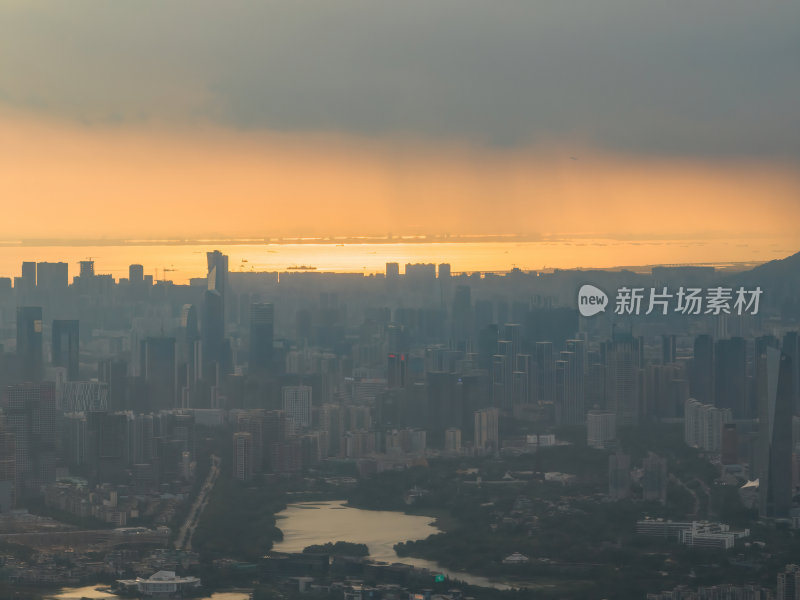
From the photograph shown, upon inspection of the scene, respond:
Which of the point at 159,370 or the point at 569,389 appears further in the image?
the point at 159,370

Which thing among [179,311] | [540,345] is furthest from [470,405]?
[179,311]

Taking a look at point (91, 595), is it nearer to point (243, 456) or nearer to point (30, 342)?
point (243, 456)

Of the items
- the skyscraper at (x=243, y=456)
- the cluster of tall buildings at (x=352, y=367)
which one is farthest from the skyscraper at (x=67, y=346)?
the skyscraper at (x=243, y=456)

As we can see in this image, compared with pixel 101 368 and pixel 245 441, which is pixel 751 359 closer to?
pixel 245 441

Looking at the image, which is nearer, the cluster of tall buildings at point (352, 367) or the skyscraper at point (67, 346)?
the cluster of tall buildings at point (352, 367)

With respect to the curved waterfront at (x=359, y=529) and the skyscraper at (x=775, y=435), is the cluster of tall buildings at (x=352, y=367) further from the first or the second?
the curved waterfront at (x=359, y=529)

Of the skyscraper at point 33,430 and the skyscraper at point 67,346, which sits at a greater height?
the skyscraper at point 67,346

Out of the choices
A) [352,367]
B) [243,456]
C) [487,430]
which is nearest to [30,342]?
[352,367]
